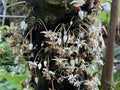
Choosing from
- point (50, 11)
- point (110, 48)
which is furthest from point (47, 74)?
point (110, 48)

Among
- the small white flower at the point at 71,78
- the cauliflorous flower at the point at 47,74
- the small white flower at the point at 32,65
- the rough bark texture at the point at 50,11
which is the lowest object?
the small white flower at the point at 71,78

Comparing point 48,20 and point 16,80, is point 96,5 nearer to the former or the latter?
point 48,20

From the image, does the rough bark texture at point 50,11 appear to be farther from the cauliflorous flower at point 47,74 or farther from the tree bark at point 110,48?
the tree bark at point 110,48

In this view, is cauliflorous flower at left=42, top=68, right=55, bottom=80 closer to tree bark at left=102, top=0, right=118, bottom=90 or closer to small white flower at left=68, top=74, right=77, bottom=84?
small white flower at left=68, top=74, right=77, bottom=84

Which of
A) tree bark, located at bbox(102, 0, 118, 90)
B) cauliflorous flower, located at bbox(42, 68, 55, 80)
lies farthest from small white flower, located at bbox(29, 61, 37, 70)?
tree bark, located at bbox(102, 0, 118, 90)

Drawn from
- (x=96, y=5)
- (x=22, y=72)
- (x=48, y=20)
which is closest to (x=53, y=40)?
(x=48, y=20)

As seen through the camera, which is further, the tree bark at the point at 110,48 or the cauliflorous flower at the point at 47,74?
the tree bark at the point at 110,48

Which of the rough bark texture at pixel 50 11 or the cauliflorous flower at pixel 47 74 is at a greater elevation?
the rough bark texture at pixel 50 11

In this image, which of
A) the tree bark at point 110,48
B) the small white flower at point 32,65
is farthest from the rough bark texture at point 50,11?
the tree bark at point 110,48
